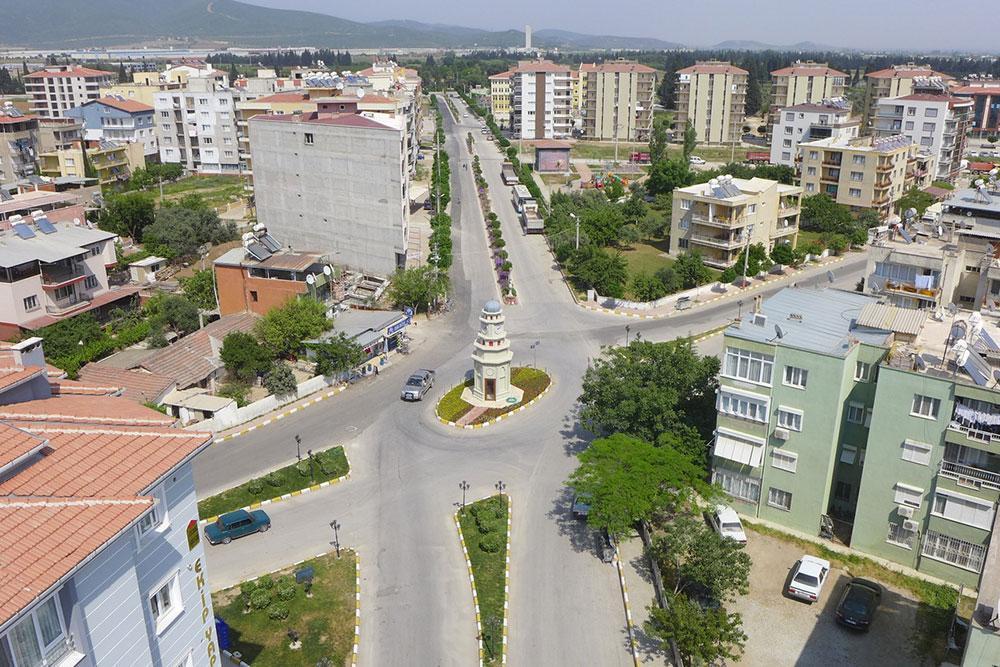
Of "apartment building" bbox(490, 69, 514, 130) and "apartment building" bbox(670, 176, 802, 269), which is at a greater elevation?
"apartment building" bbox(490, 69, 514, 130)

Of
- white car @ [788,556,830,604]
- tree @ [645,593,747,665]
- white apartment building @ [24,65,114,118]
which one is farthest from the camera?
white apartment building @ [24,65,114,118]

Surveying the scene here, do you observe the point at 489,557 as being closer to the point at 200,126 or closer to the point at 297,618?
the point at 297,618

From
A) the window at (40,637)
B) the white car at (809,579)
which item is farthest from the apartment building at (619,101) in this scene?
the window at (40,637)

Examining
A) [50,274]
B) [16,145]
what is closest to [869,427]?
[50,274]

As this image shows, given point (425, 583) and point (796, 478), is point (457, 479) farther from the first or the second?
point (796, 478)

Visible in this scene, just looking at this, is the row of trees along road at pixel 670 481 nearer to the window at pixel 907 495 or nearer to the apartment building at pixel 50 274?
the window at pixel 907 495

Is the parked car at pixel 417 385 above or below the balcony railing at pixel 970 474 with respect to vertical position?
below

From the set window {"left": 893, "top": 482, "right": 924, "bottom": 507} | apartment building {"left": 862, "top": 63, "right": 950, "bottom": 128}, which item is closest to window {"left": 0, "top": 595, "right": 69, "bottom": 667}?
window {"left": 893, "top": 482, "right": 924, "bottom": 507}

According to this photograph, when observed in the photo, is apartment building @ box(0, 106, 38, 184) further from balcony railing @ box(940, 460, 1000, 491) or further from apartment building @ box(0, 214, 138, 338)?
balcony railing @ box(940, 460, 1000, 491)
